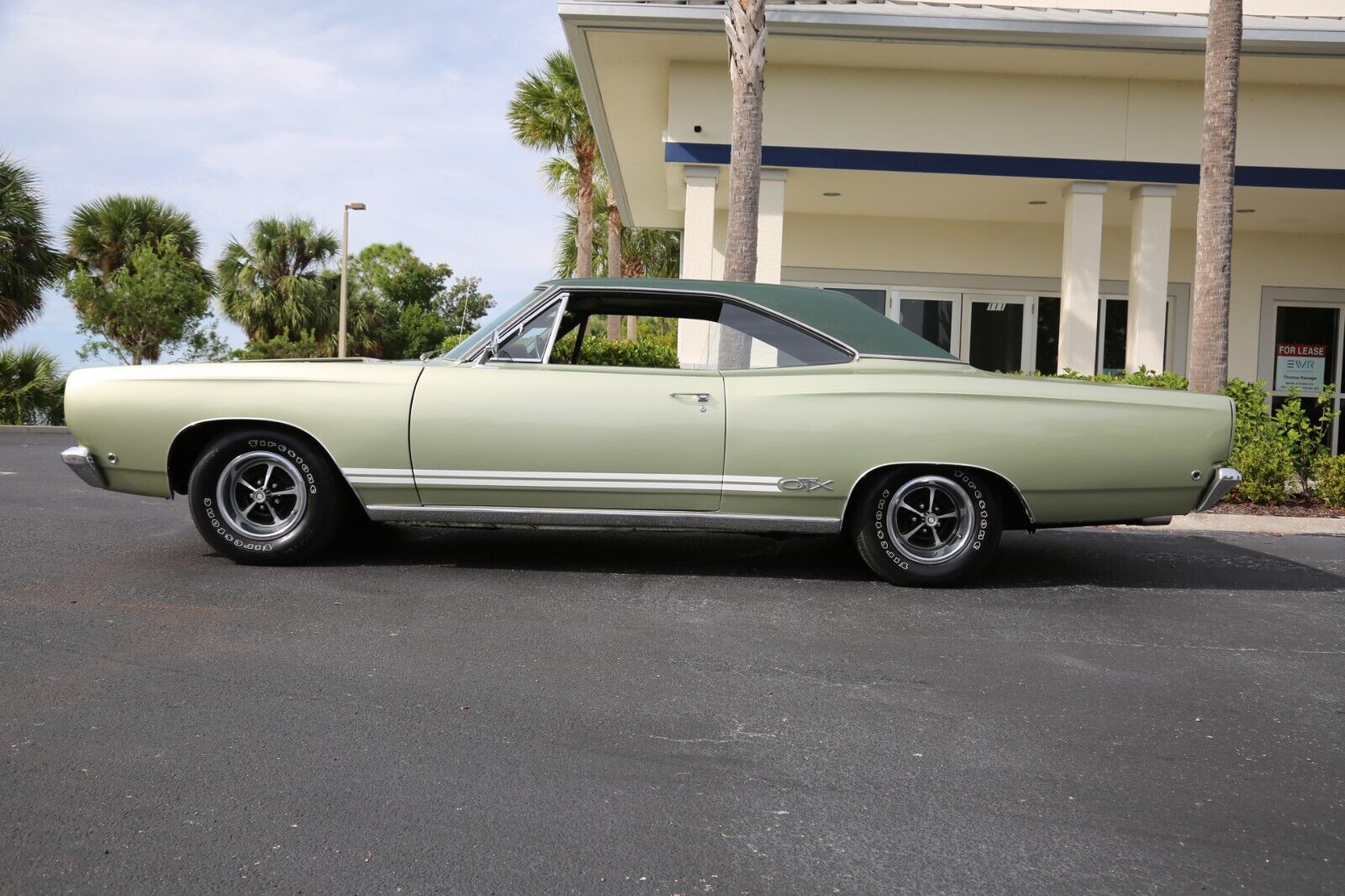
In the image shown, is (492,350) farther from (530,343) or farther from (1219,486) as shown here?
(1219,486)

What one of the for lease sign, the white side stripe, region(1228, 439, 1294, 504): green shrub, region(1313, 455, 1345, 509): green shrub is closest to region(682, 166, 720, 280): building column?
region(1228, 439, 1294, 504): green shrub

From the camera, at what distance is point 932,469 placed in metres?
5.31

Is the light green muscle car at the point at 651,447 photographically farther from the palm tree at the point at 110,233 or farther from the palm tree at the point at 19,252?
the palm tree at the point at 110,233

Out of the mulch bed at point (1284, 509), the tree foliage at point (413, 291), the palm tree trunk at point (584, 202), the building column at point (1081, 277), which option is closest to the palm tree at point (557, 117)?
the palm tree trunk at point (584, 202)

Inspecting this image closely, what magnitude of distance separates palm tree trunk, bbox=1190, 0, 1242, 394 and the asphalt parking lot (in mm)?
4638

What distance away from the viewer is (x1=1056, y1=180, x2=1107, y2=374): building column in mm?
12750

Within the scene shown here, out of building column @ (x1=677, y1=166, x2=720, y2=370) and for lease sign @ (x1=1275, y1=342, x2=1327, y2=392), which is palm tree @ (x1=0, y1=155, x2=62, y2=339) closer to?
building column @ (x1=677, y1=166, x2=720, y2=370)

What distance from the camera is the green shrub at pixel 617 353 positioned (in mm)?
5699

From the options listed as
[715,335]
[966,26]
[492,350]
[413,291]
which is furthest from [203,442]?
[413,291]

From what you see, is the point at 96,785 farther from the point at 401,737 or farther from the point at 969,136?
the point at 969,136

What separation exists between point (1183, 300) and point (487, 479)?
13.8 metres

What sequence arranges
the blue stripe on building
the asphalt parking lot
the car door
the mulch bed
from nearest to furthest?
1. the asphalt parking lot
2. the car door
3. the mulch bed
4. the blue stripe on building

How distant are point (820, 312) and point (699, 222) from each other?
275 inches

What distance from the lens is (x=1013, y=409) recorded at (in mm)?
5230
